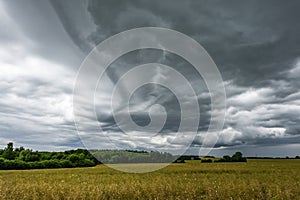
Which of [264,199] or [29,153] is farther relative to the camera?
[29,153]

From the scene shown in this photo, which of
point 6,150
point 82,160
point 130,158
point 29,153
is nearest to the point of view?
point 82,160

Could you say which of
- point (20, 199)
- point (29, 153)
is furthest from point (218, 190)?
point (29, 153)

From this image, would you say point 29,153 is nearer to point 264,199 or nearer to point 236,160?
point 236,160

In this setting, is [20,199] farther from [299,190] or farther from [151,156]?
[151,156]

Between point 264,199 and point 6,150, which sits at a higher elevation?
point 6,150

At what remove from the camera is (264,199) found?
13234mm

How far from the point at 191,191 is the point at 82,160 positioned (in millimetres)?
59502

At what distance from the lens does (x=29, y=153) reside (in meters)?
89.4

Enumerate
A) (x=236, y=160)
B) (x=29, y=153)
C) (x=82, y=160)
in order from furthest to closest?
1. (x=29, y=153)
2. (x=82, y=160)
3. (x=236, y=160)

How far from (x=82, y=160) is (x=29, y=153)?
2794 cm

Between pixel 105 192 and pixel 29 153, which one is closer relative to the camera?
pixel 105 192

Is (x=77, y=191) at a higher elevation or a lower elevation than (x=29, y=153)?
lower

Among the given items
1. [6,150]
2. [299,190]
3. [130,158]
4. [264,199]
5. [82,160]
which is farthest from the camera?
[6,150]

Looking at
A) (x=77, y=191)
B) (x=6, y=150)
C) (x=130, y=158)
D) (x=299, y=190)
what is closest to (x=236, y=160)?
(x=130, y=158)
